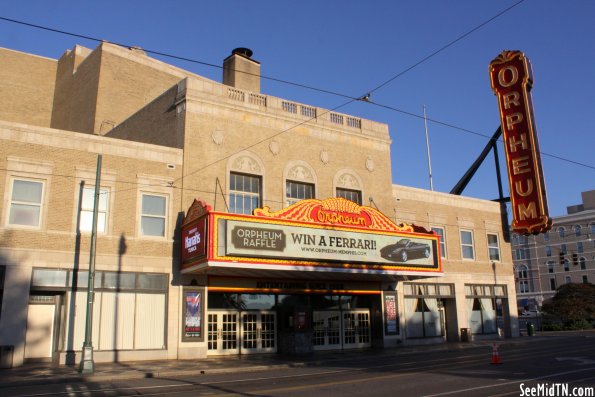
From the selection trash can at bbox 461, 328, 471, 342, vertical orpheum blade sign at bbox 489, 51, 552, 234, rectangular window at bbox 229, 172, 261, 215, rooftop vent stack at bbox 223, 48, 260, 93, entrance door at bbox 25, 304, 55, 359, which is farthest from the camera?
trash can at bbox 461, 328, 471, 342

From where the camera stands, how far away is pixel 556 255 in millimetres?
107375

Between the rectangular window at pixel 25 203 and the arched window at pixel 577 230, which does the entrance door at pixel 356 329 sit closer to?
the rectangular window at pixel 25 203

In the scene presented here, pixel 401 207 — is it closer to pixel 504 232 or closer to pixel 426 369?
pixel 504 232

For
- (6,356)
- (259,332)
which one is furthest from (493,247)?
(6,356)

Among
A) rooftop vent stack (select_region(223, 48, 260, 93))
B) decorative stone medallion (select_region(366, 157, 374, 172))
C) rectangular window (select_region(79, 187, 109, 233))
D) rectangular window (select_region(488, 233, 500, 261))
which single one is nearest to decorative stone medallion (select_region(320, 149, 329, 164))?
decorative stone medallion (select_region(366, 157, 374, 172))

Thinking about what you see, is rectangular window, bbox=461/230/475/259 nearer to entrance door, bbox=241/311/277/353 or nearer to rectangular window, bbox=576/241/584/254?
entrance door, bbox=241/311/277/353

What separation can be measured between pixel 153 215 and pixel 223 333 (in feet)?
22.1

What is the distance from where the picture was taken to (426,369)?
19.2 meters

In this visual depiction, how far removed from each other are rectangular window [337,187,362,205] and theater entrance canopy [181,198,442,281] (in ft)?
12.3

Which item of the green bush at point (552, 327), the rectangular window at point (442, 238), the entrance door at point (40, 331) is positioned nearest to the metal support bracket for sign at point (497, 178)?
the rectangular window at point (442, 238)

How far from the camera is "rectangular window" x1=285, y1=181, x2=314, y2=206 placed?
1194 inches

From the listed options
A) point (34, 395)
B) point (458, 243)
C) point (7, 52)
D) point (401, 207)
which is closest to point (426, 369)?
point (34, 395)

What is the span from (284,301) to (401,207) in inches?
421

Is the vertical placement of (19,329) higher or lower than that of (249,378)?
higher
